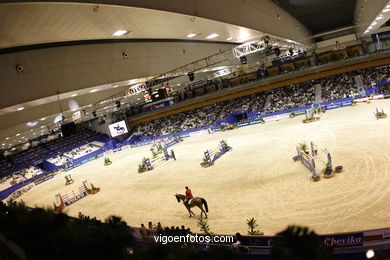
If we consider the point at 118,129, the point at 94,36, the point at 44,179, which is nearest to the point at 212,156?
the point at 94,36

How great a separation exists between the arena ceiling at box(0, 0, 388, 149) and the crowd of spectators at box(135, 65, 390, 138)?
19.3 meters

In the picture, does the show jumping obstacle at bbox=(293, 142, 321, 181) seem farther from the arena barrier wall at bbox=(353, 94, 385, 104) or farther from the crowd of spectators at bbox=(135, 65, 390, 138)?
the crowd of spectators at bbox=(135, 65, 390, 138)

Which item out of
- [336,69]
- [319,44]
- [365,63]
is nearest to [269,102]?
[336,69]

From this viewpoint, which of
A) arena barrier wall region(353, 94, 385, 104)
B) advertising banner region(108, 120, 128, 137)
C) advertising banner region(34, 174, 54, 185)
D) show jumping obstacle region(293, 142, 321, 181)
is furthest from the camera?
advertising banner region(108, 120, 128, 137)

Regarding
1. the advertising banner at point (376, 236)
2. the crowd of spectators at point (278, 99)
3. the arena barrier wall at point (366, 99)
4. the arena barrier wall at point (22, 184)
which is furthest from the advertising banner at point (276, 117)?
the arena barrier wall at point (22, 184)

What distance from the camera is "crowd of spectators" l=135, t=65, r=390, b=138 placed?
32.0 meters

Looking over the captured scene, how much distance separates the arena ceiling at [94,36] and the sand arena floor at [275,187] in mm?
5400

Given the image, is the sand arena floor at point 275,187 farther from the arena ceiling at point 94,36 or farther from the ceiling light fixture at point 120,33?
the ceiling light fixture at point 120,33

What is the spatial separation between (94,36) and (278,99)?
102 ft

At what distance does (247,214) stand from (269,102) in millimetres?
29094

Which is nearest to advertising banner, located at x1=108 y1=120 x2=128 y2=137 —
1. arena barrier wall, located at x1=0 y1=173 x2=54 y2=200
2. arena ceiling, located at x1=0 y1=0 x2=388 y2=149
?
arena barrier wall, located at x1=0 y1=173 x2=54 y2=200

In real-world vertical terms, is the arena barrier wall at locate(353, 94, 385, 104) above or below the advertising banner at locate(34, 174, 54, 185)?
below

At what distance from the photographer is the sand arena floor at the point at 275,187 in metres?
8.91

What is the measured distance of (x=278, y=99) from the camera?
121ft
